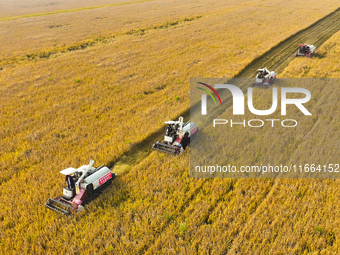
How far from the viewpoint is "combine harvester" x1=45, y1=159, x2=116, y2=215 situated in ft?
32.5

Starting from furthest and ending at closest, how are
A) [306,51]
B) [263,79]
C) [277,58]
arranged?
[277,58]
[306,51]
[263,79]

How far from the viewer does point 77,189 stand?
10289 millimetres

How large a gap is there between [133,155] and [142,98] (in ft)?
25.6

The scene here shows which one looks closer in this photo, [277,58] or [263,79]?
[263,79]

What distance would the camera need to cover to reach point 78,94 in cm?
2120

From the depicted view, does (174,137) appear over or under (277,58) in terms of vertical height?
under

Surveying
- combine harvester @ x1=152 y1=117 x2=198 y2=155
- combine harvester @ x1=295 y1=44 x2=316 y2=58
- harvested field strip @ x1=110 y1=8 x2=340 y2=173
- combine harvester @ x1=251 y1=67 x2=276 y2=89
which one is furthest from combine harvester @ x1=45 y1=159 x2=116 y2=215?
combine harvester @ x1=295 y1=44 x2=316 y2=58

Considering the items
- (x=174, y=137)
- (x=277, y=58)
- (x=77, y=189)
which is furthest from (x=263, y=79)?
(x=77, y=189)

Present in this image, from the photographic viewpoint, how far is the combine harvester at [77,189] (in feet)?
32.5

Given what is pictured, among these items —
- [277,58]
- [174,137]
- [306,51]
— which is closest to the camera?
[174,137]

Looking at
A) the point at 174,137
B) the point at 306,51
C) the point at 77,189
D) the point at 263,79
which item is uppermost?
the point at 306,51

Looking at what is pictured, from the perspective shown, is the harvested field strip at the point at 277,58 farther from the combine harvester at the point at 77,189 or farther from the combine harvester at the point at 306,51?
the combine harvester at the point at 77,189

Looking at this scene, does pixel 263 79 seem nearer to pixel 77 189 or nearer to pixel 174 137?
pixel 174 137

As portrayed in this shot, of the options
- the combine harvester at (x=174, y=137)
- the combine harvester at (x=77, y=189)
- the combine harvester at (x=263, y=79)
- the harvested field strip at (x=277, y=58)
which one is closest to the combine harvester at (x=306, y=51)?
the harvested field strip at (x=277, y=58)
